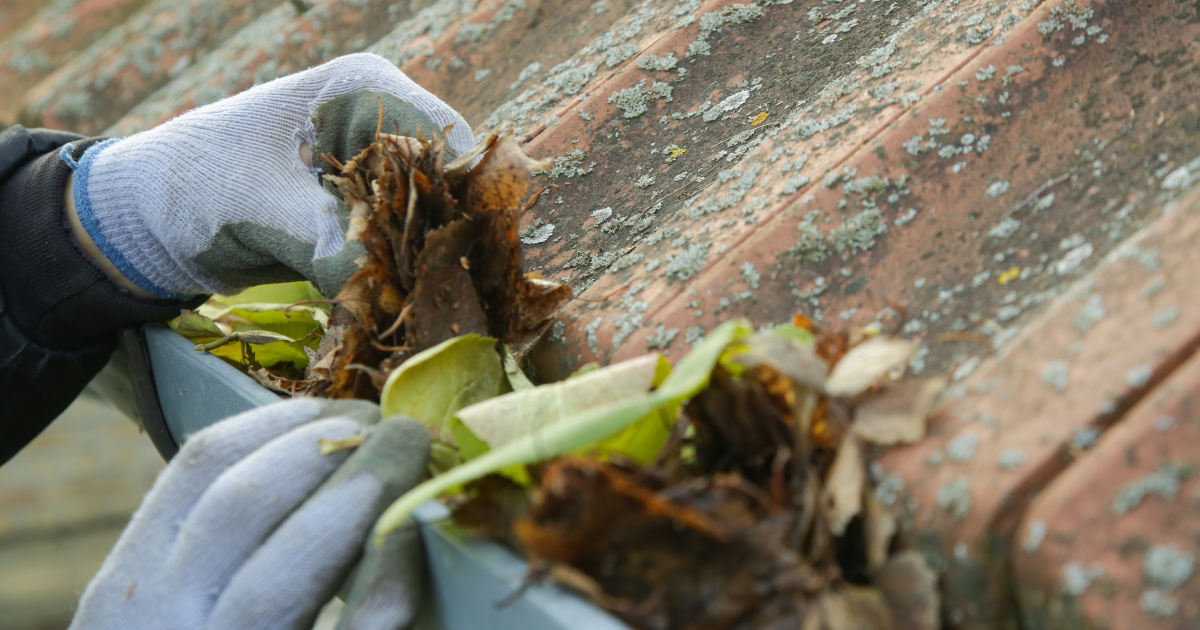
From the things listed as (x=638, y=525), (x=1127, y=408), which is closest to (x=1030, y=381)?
(x=1127, y=408)

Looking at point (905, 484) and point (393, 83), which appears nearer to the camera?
point (905, 484)

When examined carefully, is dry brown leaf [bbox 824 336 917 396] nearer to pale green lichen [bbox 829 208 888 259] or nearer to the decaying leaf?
pale green lichen [bbox 829 208 888 259]

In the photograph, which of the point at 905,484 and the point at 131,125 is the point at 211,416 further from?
the point at 131,125

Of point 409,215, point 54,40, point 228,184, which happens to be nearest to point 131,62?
point 54,40

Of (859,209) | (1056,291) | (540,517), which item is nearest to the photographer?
(540,517)

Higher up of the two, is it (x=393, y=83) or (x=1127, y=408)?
(x=393, y=83)

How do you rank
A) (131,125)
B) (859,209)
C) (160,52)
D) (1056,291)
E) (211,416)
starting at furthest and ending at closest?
(160,52)
(131,125)
(211,416)
(859,209)
(1056,291)
